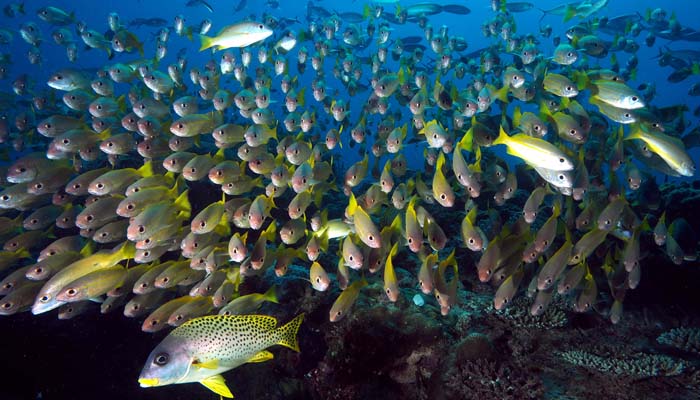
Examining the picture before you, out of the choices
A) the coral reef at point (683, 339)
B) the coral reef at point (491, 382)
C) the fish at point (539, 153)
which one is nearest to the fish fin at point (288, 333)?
the coral reef at point (491, 382)

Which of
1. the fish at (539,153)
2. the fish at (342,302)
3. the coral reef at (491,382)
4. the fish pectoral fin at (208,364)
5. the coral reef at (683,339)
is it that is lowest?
the coral reef at (683,339)

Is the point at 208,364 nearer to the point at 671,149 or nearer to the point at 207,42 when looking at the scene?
the point at 207,42

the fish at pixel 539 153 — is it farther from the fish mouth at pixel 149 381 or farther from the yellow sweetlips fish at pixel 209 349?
the fish mouth at pixel 149 381

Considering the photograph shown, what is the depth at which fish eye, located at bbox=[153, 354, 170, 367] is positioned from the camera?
2.83 m

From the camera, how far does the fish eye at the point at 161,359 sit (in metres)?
2.83

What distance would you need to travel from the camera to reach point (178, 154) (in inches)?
217

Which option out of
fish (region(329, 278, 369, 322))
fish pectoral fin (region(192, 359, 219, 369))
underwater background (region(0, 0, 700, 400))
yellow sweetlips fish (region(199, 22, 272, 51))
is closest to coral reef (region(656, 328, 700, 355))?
underwater background (region(0, 0, 700, 400))

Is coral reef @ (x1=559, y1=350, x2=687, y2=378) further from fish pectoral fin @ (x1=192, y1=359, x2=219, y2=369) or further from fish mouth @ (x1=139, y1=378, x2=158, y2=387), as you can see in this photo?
fish mouth @ (x1=139, y1=378, x2=158, y2=387)

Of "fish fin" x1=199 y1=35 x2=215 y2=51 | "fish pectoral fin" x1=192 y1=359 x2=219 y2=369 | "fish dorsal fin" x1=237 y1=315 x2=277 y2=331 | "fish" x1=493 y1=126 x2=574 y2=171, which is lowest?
"fish dorsal fin" x1=237 y1=315 x2=277 y2=331

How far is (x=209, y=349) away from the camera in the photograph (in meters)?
3.04

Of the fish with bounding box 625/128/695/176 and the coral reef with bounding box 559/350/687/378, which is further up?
the fish with bounding box 625/128/695/176

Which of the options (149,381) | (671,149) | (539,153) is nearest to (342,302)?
(149,381)

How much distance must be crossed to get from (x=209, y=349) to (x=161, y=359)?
1.15 feet

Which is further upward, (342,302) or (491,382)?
(342,302)
